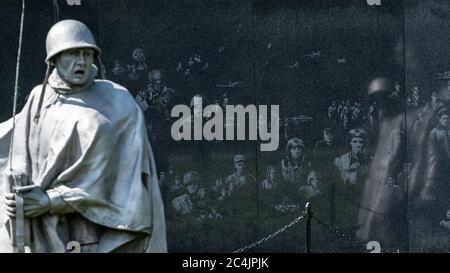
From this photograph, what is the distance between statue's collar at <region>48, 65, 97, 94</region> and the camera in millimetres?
13188

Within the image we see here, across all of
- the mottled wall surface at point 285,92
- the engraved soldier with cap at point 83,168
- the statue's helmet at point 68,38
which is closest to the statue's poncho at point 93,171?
the engraved soldier with cap at point 83,168

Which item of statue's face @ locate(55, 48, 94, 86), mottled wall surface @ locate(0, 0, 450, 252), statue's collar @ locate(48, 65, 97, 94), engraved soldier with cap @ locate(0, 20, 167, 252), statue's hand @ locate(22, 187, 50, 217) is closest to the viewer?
statue's hand @ locate(22, 187, 50, 217)

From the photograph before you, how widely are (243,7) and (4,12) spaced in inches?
86.4

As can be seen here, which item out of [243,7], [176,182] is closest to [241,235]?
[176,182]

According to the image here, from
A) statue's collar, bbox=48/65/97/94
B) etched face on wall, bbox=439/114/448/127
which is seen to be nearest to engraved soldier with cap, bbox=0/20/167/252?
statue's collar, bbox=48/65/97/94

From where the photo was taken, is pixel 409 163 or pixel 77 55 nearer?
pixel 77 55

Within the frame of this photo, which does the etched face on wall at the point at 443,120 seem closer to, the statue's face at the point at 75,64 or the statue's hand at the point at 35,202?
the statue's face at the point at 75,64

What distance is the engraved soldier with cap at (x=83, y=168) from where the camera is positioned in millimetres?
12961

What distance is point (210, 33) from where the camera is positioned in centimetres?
2006

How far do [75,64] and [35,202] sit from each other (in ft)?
2.86

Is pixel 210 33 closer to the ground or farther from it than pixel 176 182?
farther from it

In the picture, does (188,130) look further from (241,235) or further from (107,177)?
(107,177)

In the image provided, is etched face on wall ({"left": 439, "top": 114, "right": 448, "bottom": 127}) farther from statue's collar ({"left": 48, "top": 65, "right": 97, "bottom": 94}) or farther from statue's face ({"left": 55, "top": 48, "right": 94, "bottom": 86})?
statue's face ({"left": 55, "top": 48, "right": 94, "bottom": 86})

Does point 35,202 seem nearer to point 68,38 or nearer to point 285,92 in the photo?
point 68,38
